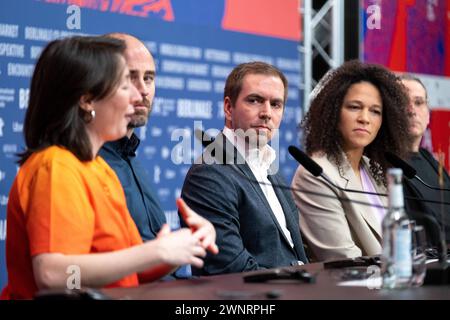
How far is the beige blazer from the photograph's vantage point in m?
3.28

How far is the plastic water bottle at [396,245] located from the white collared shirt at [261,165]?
1109mm

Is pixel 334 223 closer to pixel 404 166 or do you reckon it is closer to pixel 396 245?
pixel 404 166

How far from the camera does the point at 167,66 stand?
14.3 feet

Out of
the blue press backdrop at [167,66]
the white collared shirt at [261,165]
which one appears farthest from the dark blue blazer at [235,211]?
the blue press backdrop at [167,66]

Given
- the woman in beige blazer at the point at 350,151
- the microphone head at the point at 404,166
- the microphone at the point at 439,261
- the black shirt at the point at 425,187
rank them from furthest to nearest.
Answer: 1. the black shirt at the point at 425,187
2. the woman in beige blazer at the point at 350,151
3. the microphone head at the point at 404,166
4. the microphone at the point at 439,261

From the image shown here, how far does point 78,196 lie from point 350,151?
1.88m

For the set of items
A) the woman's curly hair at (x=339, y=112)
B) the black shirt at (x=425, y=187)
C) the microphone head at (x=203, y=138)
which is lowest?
the black shirt at (x=425, y=187)

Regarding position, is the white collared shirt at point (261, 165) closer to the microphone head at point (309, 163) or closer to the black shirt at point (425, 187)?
the microphone head at point (309, 163)

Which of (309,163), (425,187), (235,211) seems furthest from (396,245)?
(425,187)

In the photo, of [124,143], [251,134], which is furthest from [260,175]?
[124,143]

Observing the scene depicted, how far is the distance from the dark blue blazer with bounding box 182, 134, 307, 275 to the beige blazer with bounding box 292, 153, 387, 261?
19cm

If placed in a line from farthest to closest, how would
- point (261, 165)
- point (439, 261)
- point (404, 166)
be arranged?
point (261, 165) → point (404, 166) → point (439, 261)

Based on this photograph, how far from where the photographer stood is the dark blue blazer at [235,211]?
2.89 meters

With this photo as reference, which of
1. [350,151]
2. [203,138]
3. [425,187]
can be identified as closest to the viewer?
[203,138]
